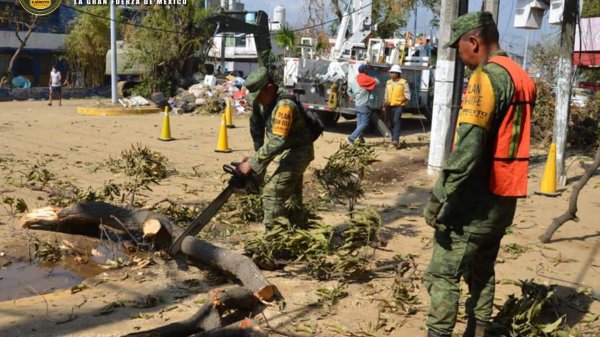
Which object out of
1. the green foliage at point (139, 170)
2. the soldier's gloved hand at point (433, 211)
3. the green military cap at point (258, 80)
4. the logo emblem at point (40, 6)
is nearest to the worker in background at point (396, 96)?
the green foliage at point (139, 170)

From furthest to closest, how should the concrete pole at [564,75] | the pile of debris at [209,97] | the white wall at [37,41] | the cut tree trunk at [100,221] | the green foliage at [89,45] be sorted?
the white wall at [37,41], the green foliage at [89,45], the pile of debris at [209,97], the concrete pole at [564,75], the cut tree trunk at [100,221]

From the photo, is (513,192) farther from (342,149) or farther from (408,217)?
(408,217)

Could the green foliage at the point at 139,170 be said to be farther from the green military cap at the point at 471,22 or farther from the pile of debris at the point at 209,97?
the pile of debris at the point at 209,97

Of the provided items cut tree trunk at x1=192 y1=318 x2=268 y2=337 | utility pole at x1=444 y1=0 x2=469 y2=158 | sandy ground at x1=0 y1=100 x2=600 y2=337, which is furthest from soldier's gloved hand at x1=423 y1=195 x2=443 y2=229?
utility pole at x1=444 y1=0 x2=469 y2=158

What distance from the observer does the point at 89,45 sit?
3422 cm

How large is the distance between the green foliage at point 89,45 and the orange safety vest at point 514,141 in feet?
106

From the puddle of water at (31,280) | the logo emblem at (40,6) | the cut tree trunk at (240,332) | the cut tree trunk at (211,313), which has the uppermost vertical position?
the logo emblem at (40,6)

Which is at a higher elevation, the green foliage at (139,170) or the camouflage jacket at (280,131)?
the camouflage jacket at (280,131)

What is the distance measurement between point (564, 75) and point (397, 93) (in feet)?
14.7

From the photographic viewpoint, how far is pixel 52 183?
8.35m

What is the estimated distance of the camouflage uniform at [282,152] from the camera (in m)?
5.23

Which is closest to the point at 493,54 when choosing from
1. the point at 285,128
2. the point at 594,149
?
the point at 285,128

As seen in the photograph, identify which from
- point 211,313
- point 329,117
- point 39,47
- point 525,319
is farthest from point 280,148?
point 39,47

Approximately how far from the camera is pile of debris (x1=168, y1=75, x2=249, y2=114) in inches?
813
